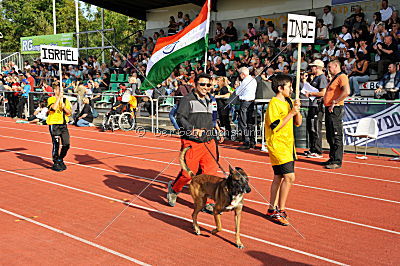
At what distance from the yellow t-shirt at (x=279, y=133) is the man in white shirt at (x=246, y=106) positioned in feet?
20.4

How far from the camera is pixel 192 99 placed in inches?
243

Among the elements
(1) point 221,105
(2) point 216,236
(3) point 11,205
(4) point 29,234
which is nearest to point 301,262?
(2) point 216,236

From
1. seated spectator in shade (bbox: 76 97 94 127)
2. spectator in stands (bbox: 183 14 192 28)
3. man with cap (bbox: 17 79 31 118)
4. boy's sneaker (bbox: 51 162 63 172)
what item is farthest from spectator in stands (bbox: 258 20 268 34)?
boy's sneaker (bbox: 51 162 63 172)

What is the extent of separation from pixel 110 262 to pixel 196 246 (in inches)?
41.9

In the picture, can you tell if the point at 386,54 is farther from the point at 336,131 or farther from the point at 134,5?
the point at 134,5

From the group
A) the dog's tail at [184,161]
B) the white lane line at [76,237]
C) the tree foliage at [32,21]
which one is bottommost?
the white lane line at [76,237]

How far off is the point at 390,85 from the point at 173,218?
371 inches

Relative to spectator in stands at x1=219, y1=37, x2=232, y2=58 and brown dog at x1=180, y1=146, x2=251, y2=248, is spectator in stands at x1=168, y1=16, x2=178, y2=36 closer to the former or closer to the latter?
spectator in stands at x1=219, y1=37, x2=232, y2=58

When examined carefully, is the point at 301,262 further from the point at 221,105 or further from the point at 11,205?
the point at 221,105

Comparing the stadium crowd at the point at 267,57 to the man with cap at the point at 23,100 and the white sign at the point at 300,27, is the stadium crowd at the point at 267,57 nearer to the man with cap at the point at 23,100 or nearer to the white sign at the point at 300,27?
the man with cap at the point at 23,100

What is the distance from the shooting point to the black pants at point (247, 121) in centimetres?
A: 1210

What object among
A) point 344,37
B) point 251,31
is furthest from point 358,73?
point 251,31

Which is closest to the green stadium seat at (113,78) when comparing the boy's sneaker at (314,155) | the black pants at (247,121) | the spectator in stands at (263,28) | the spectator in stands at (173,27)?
the spectator in stands at (173,27)

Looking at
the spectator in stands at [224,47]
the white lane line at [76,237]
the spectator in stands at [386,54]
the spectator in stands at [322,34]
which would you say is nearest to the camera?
the white lane line at [76,237]
